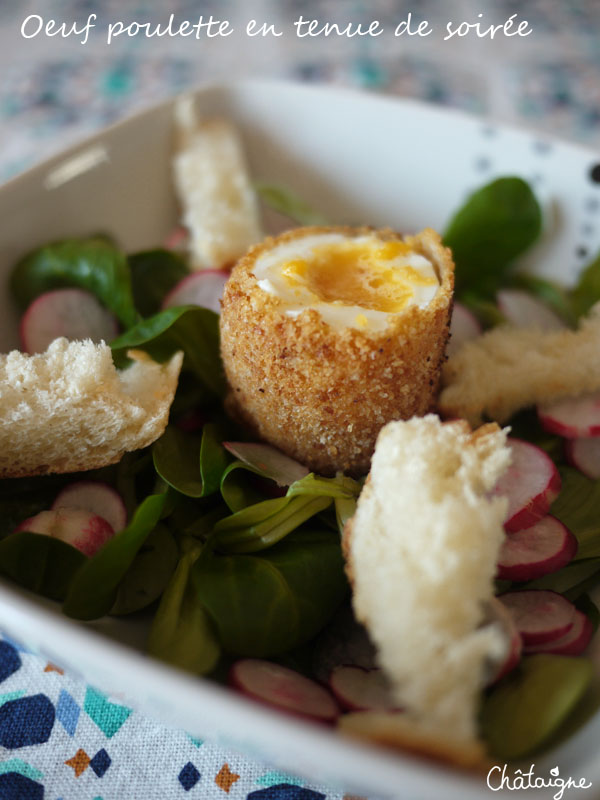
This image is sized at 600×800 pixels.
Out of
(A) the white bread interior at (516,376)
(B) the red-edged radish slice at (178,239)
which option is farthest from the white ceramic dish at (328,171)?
(A) the white bread interior at (516,376)

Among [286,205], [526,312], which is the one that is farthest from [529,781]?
[286,205]

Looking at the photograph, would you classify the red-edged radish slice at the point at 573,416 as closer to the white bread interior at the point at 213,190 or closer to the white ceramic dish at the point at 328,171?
the white ceramic dish at the point at 328,171

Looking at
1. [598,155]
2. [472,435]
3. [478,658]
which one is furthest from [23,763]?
[598,155]

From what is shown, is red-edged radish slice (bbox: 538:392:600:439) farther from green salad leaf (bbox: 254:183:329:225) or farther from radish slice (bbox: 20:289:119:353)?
radish slice (bbox: 20:289:119:353)

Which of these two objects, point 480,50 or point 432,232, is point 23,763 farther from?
point 480,50

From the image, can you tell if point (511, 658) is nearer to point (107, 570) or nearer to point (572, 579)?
point (572, 579)
